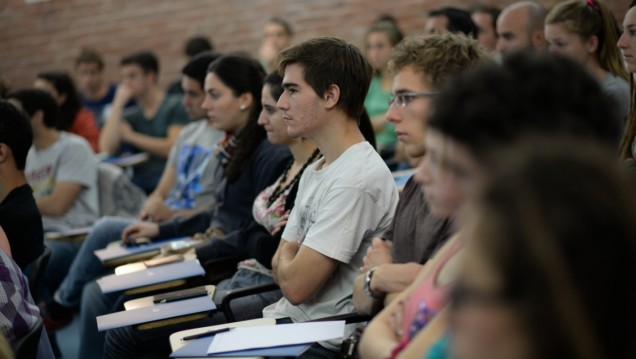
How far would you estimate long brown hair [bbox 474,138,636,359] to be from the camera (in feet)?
2.64

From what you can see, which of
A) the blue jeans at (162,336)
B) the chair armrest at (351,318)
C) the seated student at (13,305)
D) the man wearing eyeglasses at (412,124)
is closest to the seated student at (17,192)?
the blue jeans at (162,336)

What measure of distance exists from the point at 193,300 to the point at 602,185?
5.92 feet

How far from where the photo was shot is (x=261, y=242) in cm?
272

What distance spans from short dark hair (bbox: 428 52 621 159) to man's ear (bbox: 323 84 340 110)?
4.04 feet

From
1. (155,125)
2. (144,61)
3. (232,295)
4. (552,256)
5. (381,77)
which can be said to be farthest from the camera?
(144,61)

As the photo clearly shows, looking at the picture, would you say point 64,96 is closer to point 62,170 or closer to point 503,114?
point 62,170

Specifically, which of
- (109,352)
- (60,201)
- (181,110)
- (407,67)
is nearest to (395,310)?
(407,67)

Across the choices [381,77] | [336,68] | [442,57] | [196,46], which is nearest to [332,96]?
[336,68]

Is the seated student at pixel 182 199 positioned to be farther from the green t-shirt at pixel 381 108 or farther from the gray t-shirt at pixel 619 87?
the gray t-shirt at pixel 619 87

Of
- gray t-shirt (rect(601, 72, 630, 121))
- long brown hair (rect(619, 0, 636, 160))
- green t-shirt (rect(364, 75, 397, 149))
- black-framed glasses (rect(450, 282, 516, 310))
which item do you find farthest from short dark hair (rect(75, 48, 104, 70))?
black-framed glasses (rect(450, 282, 516, 310))

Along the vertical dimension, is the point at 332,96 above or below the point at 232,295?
above

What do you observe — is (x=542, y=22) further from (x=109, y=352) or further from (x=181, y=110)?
(x=109, y=352)

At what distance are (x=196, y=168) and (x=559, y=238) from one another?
10.9 ft

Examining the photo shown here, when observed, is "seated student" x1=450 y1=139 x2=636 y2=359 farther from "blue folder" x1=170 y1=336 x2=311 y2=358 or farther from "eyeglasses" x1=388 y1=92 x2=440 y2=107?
"eyeglasses" x1=388 y1=92 x2=440 y2=107
